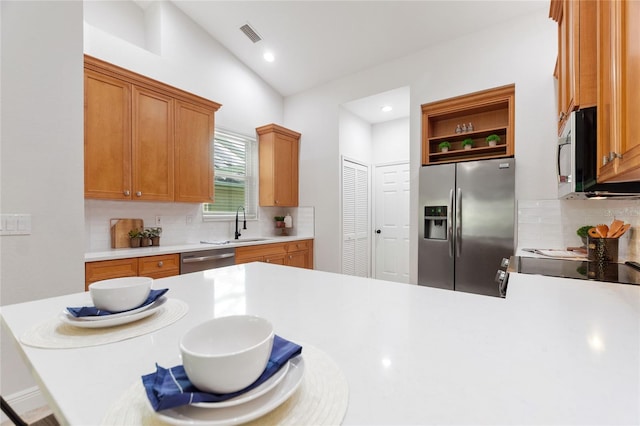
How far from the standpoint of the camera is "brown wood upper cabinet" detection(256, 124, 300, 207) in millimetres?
4273

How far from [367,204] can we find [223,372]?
4.85 m

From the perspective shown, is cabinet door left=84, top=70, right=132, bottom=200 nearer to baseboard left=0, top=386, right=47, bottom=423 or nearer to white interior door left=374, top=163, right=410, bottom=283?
baseboard left=0, top=386, right=47, bottom=423

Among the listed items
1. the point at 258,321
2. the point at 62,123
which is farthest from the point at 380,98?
the point at 258,321

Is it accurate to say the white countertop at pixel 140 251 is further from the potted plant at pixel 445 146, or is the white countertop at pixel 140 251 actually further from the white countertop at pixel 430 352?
the potted plant at pixel 445 146

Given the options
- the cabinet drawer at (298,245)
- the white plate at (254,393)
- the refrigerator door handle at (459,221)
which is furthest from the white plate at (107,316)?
the cabinet drawer at (298,245)

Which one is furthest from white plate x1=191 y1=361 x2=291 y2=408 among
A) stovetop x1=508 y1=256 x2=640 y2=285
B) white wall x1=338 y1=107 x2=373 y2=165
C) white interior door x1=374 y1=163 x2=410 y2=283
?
white interior door x1=374 y1=163 x2=410 y2=283

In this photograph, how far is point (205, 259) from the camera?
298cm

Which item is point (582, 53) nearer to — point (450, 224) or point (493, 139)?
point (493, 139)

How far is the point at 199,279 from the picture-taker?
1.32 m

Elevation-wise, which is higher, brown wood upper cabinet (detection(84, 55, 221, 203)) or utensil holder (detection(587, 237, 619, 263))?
brown wood upper cabinet (detection(84, 55, 221, 203))

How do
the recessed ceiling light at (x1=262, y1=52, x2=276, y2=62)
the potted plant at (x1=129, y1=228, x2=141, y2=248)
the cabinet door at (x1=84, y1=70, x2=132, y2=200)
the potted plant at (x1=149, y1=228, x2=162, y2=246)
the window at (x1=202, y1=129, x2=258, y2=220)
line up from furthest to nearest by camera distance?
the recessed ceiling light at (x1=262, y1=52, x2=276, y2=62) < the window at (x1=202, y1=129, x2=258, y2=220) < the potted plant at (x1=149, y1=228, x2=162, y2=246) < the potted plant at (x1=129, y1=228, x2=141, y2=248) < the cabinet door at (x1=84, y1=70, x2=132, y2=200)

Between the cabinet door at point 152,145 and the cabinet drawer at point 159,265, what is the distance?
604 millimetres

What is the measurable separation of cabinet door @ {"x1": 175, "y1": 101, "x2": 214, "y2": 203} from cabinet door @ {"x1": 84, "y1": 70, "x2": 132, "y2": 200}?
493mm

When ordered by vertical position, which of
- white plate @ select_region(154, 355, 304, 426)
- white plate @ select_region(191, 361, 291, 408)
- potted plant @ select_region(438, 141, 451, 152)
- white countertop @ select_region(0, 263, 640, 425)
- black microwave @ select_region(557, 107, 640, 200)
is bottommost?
white countertop @ select_region(0, 263, 640, 425)
